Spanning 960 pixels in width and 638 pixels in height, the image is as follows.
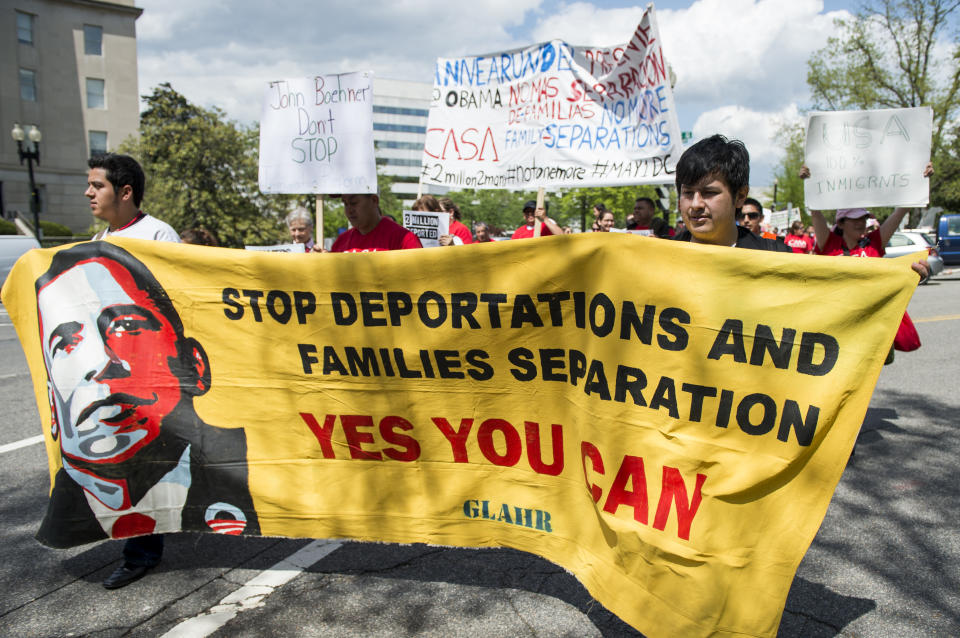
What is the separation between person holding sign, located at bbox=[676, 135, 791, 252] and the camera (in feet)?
9.00

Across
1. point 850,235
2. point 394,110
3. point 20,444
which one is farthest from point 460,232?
point 394,110

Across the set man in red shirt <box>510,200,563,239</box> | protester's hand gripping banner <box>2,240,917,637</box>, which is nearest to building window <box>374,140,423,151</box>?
man in red shirt <box>510,200,563,239</box>

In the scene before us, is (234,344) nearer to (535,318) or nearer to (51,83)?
(535,318)

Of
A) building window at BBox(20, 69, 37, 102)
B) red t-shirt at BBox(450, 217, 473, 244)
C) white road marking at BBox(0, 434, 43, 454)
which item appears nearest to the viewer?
white road marking at BBox(0, 434, 43, 454)

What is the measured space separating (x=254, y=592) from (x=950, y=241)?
91.3 ft

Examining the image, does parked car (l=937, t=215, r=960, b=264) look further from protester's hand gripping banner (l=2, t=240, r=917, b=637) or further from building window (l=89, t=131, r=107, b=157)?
building window (l=89, t=131, r=107, b=157)

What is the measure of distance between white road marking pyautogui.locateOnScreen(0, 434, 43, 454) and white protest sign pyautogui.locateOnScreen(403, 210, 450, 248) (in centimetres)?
353

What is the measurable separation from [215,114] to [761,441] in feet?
87.7

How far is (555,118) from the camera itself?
6559 mm

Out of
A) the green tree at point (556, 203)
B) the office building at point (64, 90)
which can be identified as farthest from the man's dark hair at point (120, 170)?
the office building at point (64, 90)

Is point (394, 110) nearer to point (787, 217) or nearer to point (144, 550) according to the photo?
point (787, 217)

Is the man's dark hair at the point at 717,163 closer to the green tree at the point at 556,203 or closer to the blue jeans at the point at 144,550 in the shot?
the blue jeans at the point at 144,550

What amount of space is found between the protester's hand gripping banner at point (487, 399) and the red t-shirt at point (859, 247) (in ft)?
10.1

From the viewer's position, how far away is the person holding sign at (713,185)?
2.74 metres
